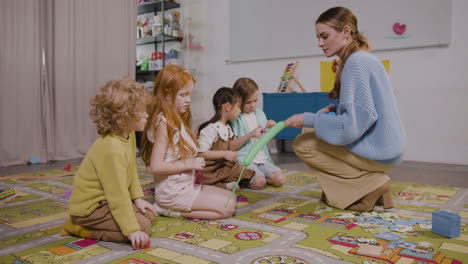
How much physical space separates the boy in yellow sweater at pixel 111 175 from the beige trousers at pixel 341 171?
0.88m

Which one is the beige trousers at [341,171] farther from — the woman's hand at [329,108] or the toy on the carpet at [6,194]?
the toy on the carpet at [6,194]

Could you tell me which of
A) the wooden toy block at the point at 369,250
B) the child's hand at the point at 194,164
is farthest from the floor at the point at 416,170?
the child's hand at the point at 194,164

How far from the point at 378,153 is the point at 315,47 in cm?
251

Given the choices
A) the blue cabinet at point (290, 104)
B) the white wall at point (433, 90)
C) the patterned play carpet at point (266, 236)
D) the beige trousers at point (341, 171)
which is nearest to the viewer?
the patterned play carpet at point (266, 236)

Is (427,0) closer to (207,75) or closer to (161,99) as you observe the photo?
(207,75)

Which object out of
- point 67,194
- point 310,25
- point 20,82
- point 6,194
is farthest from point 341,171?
point 20,82

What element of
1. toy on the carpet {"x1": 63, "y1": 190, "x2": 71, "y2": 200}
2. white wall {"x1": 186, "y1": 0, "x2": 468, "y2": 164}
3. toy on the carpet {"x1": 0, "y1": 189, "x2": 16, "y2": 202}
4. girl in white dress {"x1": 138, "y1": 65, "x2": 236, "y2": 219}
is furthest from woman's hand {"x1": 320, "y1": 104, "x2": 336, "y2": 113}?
white wall {"x1": 186, "y1": 0, "x2": 468, "y2": 164}

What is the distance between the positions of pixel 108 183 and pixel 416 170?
2.56 m

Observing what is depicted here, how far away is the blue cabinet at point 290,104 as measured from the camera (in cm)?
377

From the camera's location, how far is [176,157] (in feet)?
5.52

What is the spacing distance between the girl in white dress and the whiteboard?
8.60ft

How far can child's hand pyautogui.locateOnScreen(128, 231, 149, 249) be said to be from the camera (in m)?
1.32

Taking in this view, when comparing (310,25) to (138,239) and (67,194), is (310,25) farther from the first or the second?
(138,239)

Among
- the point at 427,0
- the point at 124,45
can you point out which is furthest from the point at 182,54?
the point at 427,0
